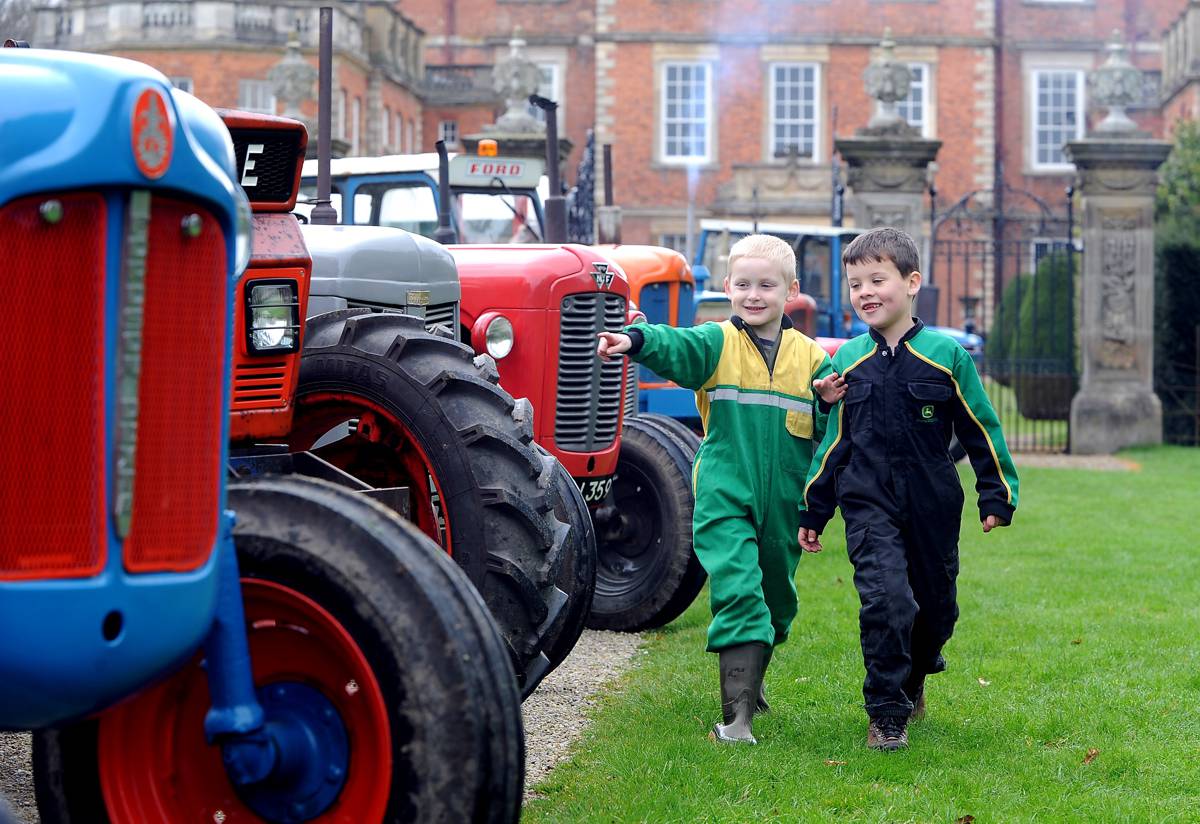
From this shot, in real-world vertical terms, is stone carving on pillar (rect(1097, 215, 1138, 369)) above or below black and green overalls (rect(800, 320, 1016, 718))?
above

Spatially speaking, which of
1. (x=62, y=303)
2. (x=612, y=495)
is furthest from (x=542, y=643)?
(x=612, y=495)

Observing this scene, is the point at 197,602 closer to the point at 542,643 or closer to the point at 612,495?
the point at 542,643

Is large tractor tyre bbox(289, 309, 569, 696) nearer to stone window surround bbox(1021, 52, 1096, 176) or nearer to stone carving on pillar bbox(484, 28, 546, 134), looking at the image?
stone carving on pillar bbox(484, 28, 546, 134)

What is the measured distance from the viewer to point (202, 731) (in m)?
3.23

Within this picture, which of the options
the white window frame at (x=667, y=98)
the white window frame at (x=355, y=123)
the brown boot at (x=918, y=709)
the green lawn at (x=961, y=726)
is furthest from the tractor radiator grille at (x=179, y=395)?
the white window frame at (x=667, y=98)

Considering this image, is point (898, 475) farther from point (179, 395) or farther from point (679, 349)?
point (179, 395)

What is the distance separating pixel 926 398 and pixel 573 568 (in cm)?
119

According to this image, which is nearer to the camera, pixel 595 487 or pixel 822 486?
pixel 822 486

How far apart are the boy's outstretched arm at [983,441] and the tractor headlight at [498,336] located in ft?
7.16

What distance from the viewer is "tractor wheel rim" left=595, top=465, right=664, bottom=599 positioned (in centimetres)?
796

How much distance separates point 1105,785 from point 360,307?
8.75ft

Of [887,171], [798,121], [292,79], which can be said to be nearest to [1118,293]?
[887,171]

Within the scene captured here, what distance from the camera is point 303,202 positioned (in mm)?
8305

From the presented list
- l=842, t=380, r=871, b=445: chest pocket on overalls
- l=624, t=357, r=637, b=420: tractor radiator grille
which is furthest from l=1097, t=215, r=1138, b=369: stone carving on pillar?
l=842, t=380, r=871, b=445: chest pocket on overalls
